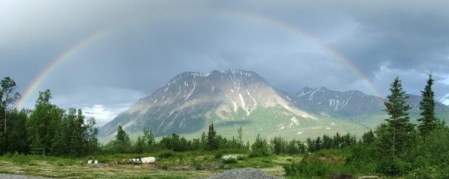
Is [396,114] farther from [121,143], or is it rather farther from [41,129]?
[121,143]

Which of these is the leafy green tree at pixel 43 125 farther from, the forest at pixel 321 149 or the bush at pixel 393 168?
the bush at pixel 393 168

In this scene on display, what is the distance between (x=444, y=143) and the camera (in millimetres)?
45906

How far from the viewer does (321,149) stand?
7988 centimetres

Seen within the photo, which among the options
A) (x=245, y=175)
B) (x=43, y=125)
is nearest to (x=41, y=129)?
(x=43, y=125)

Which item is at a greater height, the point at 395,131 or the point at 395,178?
the point at 395,131

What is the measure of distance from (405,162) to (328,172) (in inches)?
265

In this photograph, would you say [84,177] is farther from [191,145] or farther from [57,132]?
[191,145]

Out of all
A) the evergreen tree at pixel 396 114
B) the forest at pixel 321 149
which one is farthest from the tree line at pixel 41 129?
the evergreen tree at pixel 396 114

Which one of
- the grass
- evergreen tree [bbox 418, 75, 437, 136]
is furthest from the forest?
the grass

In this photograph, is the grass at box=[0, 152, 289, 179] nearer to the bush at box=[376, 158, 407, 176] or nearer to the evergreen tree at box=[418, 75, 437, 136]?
the bush at box=[376, 158, 407, 176]

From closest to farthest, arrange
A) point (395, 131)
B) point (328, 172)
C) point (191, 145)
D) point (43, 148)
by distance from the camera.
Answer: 1. point (328, 172)
2. point (395, 131)
3. point (43, 148)
4. point (191, 145)

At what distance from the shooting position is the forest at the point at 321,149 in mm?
40531

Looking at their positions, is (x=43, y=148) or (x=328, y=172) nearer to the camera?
(x=328, y=172)

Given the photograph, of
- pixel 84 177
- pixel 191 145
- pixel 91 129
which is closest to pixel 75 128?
pixel 91 129
